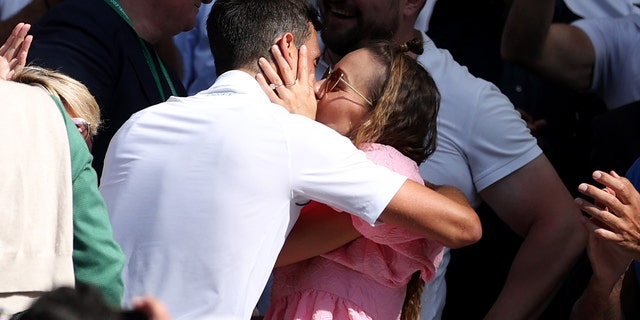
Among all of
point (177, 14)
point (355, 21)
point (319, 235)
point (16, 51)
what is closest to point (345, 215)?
point (319, 235)

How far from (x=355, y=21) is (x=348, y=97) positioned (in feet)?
3.91

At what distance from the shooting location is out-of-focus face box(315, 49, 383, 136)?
2.92 meters

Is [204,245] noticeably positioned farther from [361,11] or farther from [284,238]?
[361,11]

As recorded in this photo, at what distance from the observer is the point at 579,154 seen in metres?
4.56

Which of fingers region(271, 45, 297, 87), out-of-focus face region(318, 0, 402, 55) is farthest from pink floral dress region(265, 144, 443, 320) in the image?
out-of-focus face region(318, 0, 402, 55)

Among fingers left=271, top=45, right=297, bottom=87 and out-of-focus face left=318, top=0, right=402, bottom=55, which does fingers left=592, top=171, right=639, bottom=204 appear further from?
out-of-focus face left=318, top=0, right=402, bottom=55

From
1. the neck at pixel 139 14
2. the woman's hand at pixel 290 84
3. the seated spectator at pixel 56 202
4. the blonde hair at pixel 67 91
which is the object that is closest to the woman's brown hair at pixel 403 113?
the woman's hand at pixel 290 84

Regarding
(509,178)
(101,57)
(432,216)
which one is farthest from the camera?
(509,178)

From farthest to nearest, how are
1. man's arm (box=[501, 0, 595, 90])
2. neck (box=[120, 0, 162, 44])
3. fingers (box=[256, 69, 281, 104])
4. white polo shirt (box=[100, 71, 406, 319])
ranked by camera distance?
man's arm (box=[501, 0, 595, 90]), neck (box=[120, 0, 162, 44]), fingers (box=[256, 69, 281, 104]), white polo shirt (box=[100, 71, 406, 319])

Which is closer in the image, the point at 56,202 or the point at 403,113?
the point at 56,202

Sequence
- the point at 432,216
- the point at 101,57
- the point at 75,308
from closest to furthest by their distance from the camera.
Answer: the point at 75,308 < the point at 432,216 < the point at 101,57

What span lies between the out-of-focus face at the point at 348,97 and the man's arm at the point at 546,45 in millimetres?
1432

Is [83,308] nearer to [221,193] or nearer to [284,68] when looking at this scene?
[221,193]

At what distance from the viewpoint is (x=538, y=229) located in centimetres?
Answer: 385
